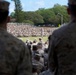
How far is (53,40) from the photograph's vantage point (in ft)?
10.4

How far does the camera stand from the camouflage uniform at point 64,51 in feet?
9.98

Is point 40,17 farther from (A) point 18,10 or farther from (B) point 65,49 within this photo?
(B) point 65,49

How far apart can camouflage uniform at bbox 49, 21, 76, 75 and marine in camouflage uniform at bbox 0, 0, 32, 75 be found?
41 cm

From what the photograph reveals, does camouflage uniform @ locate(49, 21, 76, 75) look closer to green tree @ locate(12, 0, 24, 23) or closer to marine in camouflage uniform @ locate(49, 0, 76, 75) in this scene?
marine in camouflage uniform @ locate(49, 0, 76, 75)

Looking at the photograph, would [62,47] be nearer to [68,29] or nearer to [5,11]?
[68,29]

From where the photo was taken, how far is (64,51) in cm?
310

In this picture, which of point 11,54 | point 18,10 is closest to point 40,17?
point 18,10

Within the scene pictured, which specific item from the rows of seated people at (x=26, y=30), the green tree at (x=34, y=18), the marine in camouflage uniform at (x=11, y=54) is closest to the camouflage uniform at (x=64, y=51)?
the marine in camouflage uniform at (x=11, y=54)

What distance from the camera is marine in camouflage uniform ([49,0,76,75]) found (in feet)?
9.99

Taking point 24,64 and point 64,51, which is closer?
point 24,64

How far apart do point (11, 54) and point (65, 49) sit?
565 millimetres

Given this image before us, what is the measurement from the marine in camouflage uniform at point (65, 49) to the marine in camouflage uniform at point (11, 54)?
0.41 m

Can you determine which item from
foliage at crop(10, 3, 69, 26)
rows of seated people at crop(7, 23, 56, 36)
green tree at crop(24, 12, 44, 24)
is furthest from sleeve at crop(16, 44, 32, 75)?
green tree at crop(24, 12, 44, 24)

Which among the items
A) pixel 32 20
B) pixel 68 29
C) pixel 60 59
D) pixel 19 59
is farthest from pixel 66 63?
pixel 32 20
